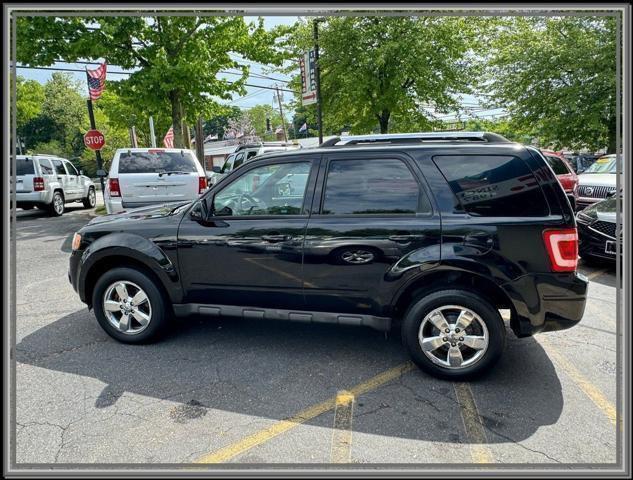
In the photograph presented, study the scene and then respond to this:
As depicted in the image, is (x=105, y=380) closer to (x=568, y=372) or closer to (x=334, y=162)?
(x=334, y=162)

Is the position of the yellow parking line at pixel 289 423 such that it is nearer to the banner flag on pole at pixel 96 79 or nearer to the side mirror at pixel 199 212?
the side mirror at pixel 199 212

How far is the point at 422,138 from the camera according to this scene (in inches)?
142

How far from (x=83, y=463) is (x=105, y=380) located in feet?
3.07

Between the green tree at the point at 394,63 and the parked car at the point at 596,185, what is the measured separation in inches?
229

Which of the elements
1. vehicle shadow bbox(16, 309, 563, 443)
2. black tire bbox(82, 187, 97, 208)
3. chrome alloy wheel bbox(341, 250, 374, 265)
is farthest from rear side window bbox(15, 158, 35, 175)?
chrome alloy wheel bbox(341, 250, 374, 265)

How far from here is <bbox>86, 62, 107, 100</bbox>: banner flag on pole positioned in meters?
13.4

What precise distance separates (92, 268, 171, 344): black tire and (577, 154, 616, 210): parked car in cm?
957

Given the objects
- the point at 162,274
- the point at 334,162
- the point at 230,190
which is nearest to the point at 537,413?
the point at 334,162

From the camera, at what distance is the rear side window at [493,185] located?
10.2 ft

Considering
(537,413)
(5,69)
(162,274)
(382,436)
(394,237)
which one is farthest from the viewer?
(162,274)

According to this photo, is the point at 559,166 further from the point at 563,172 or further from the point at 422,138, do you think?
the point at 422,138

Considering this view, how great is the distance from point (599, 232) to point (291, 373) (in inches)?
208

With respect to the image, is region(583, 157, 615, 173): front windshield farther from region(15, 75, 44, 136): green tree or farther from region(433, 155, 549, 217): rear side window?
region(15, 75, 44, 136): green tree

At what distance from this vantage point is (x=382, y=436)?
8.84 feet
